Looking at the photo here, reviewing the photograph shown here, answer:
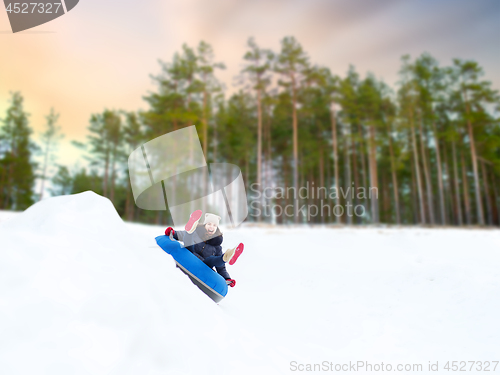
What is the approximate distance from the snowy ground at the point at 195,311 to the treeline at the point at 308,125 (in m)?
10.7

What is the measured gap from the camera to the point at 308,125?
26344 millimetres

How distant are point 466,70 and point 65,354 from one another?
1087 inches

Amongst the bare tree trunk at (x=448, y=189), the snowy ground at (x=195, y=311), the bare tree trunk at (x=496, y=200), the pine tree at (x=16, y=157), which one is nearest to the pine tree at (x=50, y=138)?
the pine tree at (x=16, y=157)

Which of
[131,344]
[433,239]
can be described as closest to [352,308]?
[131,344]

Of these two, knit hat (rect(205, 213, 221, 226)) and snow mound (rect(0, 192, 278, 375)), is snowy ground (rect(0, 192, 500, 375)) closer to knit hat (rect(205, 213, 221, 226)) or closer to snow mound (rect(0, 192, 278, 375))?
snow mound (rect(0, 192, 278, 375))

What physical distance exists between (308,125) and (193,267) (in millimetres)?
24460

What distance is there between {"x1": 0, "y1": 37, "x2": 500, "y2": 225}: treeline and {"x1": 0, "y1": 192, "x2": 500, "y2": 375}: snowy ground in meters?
10.7

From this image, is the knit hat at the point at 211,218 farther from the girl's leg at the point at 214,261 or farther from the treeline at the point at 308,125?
the treeline at the point at 308,125

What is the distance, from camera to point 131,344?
2.38 m

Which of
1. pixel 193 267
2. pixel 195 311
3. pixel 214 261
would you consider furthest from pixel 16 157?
pixel 195 311

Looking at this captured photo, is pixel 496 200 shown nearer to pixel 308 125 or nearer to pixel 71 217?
pixel 308 125

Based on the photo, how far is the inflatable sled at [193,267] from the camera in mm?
3719

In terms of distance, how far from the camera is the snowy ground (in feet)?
7.11

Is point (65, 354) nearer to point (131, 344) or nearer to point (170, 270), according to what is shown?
point (131, 344)
